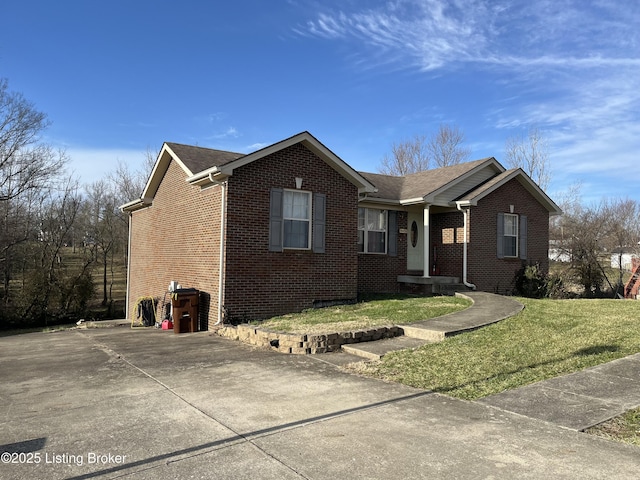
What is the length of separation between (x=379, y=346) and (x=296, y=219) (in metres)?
4.90

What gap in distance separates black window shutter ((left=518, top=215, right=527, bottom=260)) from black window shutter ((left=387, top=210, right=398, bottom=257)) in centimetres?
490

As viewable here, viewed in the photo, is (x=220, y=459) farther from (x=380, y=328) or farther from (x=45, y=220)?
(x=45, y=220)

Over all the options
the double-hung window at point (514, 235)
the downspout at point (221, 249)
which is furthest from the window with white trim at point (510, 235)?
the downspout at point (221, 249)

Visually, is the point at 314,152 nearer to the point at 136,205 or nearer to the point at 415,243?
the point at 415,243

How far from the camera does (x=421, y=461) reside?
3896 mm

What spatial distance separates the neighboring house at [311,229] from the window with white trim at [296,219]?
0.09 feet

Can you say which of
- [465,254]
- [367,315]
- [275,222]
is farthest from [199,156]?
[465,254]

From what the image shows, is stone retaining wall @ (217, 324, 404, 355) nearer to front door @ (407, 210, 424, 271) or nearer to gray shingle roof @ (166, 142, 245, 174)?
gray shingle roof @ (166, 142, 245, 174)

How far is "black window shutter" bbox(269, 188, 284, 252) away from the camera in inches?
466

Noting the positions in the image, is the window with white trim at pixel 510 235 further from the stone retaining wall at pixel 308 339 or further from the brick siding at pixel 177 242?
the brick siding at pixel 177 242

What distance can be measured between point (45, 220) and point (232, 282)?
20.7 metres

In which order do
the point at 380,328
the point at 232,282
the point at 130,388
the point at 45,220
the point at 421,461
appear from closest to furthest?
the point at 421,461
the point at 130,388
the point at 380,328
the point at 232,282
the point at 45,220

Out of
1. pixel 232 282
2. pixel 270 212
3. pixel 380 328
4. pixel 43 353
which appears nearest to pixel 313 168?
pixel 270 212

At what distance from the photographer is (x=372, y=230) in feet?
52.2
